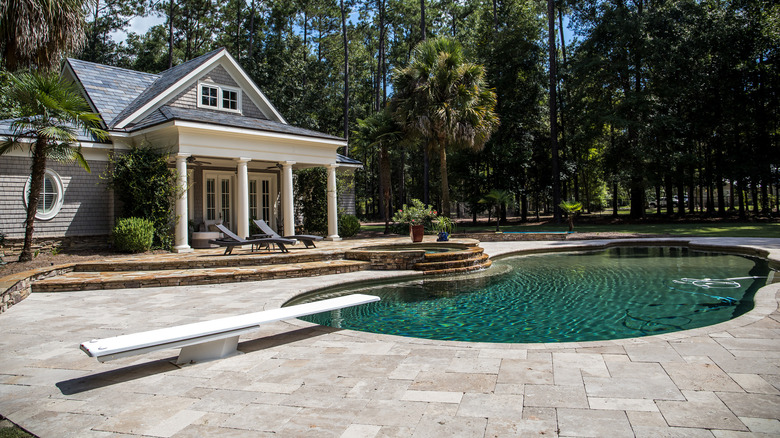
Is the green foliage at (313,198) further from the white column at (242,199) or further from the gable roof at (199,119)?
the white column at (242,199)

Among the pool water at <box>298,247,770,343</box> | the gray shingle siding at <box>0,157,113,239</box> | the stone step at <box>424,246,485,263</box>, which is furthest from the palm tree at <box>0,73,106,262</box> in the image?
the stone step at <box>424,246,485,263</box>

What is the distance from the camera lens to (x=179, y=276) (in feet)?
28.9

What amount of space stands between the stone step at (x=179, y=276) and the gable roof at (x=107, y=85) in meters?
6.98

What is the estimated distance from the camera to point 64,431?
9.01ft

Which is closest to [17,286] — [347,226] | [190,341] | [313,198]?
[190,341]

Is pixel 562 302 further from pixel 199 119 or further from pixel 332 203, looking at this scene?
pixel 332 203

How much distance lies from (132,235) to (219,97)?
690 centimetres

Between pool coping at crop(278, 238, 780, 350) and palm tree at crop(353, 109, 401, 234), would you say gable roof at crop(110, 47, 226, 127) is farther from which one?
pool coping at crop(278, 238, 780, 350)

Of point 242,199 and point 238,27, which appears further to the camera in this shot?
point 238,27

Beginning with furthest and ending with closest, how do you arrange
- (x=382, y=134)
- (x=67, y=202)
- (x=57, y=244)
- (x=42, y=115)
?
(x=382, y=134), (x=67, y=202), (x=57, y=244), (x=42, y=115)

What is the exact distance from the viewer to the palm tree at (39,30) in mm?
8289

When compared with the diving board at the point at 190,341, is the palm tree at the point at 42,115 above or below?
above

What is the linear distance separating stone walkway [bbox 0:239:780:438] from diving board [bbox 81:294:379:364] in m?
0.17

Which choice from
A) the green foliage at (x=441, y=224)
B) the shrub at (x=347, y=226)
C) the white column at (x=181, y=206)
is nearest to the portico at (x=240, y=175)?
the white column at (x=181, y=206)
